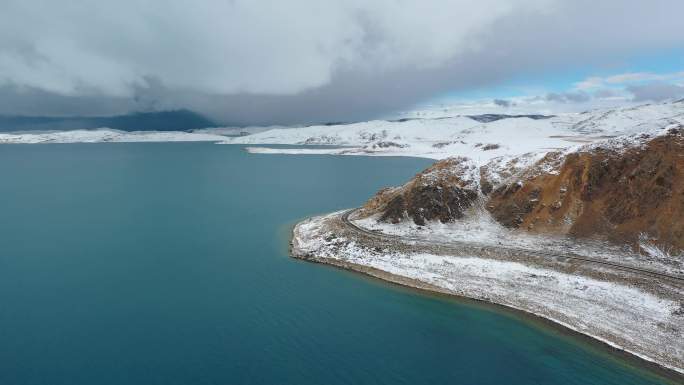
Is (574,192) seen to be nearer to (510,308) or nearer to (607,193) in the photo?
(607,193)

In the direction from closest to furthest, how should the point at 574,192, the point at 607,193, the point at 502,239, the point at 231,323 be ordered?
the point at 231,323 < the point at 607,193 < the point at 502,239 < the point at 574,192

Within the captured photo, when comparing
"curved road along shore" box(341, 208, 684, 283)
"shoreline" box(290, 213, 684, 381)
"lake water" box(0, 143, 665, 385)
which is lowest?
"lake water" box(0, 143, 665, 385)

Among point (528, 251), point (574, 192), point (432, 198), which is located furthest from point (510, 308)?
point (574, 192)

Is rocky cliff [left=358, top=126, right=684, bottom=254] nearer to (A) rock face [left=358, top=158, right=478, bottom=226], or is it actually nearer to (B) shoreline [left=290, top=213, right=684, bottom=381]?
(A) rock face [left=358, top=158, right=478, bottom=226]

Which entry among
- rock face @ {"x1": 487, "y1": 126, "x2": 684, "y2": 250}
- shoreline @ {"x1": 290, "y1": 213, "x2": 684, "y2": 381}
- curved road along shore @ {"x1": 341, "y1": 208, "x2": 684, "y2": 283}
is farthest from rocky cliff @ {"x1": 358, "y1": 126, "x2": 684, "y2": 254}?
shoreline @ {"x1": 290, "y1": 213, "x2": 684, "y2": 381}

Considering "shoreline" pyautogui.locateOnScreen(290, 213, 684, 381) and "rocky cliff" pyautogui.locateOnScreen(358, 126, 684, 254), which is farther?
"rocky cliff" pyautogui.locateOnScreen(358, 126, 684, 254)

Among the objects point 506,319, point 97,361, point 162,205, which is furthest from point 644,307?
point 162,205

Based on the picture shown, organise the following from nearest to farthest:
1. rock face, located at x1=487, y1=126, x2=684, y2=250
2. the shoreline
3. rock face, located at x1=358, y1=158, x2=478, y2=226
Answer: the shoreline, rock face, located at x1=487, y1=126, x2=684, y2=250, rock face, located at x1=358, y1=158, x2=478, y2=226
